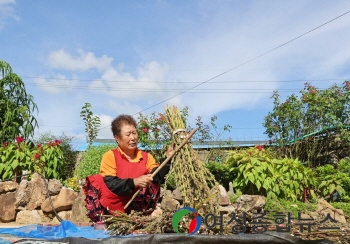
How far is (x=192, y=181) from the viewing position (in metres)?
2.88

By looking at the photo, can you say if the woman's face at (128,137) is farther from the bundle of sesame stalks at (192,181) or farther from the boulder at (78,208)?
the boulder at (78,208)

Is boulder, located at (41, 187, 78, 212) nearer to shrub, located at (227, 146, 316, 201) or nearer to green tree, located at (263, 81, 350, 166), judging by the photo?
shrub, located at (227, 146, 316, 201)

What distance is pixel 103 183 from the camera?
326cm

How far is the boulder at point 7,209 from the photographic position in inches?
254

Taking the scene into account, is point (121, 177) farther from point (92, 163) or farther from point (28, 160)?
point (28, 160)

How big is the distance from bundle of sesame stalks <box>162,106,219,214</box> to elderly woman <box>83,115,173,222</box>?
0.19 meters

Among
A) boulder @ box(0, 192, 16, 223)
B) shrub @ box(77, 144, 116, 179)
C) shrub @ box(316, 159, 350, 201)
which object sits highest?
shrub @ box(77, 144, 116, 179)

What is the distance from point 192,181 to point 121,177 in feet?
2.34

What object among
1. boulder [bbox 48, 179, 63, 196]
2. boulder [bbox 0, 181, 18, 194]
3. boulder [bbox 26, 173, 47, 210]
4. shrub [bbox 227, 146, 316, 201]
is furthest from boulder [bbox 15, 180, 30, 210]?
shrub [bbox 227, 146, 316, 201]

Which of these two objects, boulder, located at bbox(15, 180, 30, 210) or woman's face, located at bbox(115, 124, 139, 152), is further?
boulder, located at bbox(15, 180, 30, 210)

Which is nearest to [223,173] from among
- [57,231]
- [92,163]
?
[92,163]

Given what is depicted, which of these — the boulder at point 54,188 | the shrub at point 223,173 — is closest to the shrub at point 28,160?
the boulder at point 54,188

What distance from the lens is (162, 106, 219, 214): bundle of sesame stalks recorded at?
275 cm

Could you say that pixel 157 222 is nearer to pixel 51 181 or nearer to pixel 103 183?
pixel 103 183
